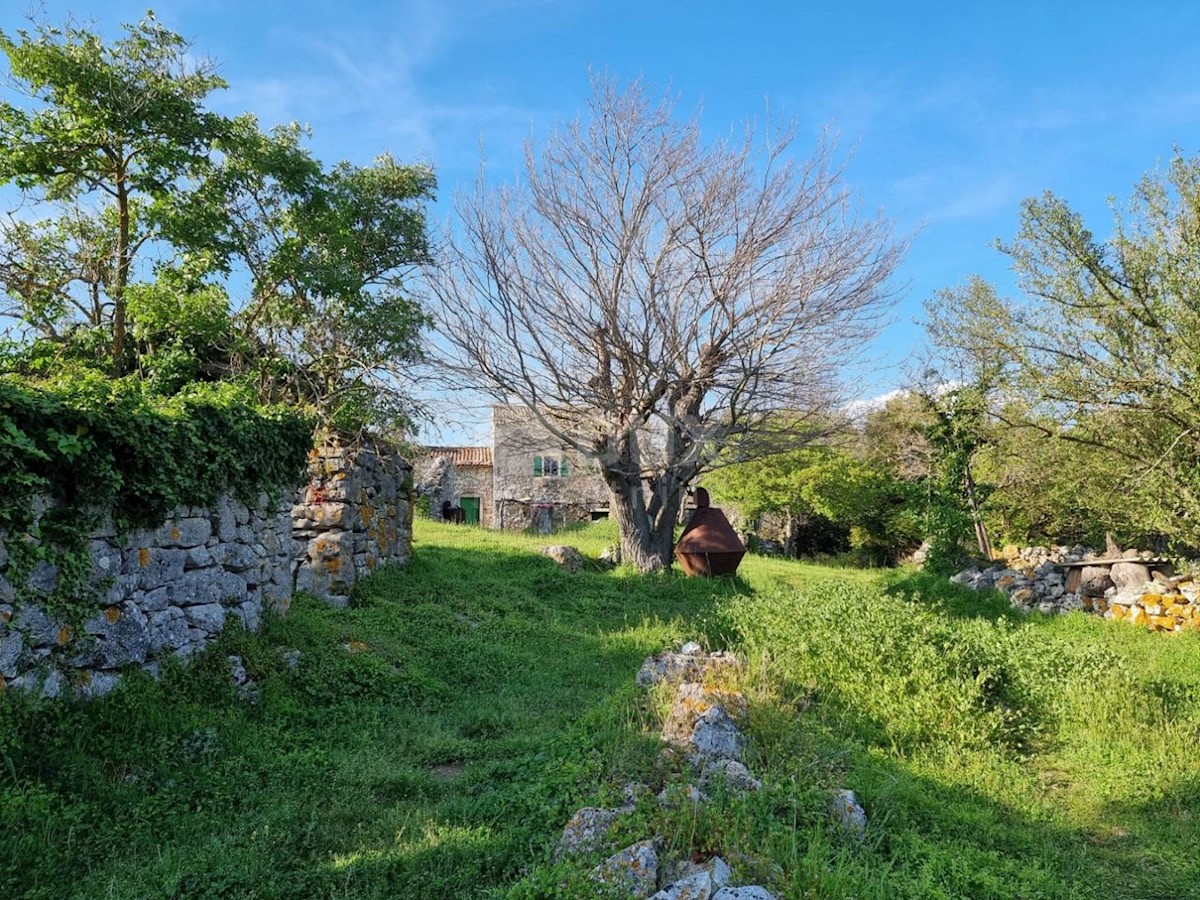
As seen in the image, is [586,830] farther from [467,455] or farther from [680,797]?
[467,455]

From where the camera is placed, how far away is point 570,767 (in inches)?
165

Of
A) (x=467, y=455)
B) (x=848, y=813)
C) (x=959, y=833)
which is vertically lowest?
(x=959, y=833)

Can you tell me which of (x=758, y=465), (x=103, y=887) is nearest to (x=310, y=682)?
(x=103, y=887)

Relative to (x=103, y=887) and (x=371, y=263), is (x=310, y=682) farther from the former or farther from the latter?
(x=371, y=263)

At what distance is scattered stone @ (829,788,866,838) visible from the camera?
363cm

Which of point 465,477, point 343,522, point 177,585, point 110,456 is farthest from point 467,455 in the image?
point 110,456

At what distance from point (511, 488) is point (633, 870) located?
27731 millimetres

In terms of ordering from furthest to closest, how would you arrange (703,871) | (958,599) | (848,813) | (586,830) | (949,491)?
(949,491) < (958,599) < (848,813) < (586,830) < (703,871)

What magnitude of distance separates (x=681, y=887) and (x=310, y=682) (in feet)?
13.4

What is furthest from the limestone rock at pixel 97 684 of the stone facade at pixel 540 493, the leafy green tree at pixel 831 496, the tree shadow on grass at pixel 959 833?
the stone facade at pixel 540 493

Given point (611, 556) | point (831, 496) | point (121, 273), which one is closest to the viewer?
point (121, 273)

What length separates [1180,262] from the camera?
31.1 ft

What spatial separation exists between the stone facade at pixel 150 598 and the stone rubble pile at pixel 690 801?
10.7 ft

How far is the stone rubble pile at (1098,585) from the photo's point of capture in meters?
10.2
